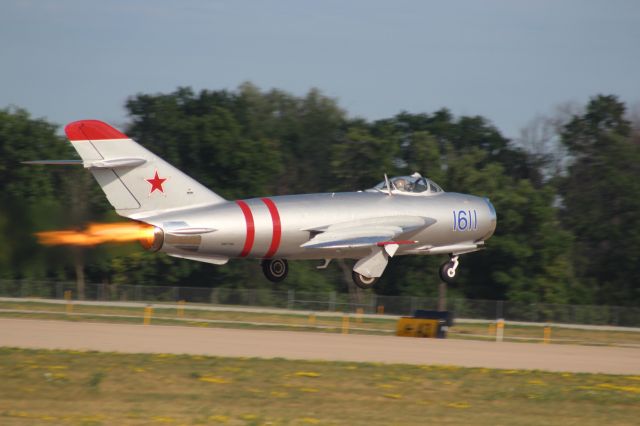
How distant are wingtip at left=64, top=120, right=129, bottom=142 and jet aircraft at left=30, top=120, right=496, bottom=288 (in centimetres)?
3

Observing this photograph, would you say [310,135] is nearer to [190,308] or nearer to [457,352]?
[190,308]

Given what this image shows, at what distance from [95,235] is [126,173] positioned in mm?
3128

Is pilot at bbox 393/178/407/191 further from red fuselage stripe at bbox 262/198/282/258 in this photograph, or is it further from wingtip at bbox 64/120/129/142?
wingtip at bbox 64/120/129/142

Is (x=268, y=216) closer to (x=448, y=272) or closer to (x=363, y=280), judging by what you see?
(x=363, y=280)

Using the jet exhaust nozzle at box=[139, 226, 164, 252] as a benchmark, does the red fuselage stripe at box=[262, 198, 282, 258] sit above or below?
above

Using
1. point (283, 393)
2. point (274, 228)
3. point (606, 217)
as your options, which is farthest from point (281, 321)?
point (606, 217)

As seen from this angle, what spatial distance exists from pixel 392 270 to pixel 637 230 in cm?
1875

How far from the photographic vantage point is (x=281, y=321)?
1977 inches

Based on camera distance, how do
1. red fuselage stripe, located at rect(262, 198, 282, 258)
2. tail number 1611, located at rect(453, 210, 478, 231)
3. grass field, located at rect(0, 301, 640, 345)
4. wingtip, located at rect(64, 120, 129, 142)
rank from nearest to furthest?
wingtip, located at rect(64, 120, 129, 142)
red fuselage stripe, located at rect(262, 198, 282, 258)
tail number 1611, located at rect(453, 210, 478, 231)
grass field, located at rect(0, 301, 640, 345)

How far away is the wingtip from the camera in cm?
2848

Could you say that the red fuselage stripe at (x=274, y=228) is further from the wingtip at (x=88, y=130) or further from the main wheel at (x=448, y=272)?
the main wheel at (x=448, y=272)

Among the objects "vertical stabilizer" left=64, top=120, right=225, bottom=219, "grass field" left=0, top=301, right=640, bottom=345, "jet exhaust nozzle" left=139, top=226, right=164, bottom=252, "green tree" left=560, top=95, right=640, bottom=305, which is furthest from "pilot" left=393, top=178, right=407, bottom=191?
"green tree" left=560, top=95, right=640, bottom=305

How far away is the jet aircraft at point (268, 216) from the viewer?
28.9m

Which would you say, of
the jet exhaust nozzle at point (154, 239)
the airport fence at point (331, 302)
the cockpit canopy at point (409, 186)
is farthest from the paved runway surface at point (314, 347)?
the airport fence at point (331, 302)
